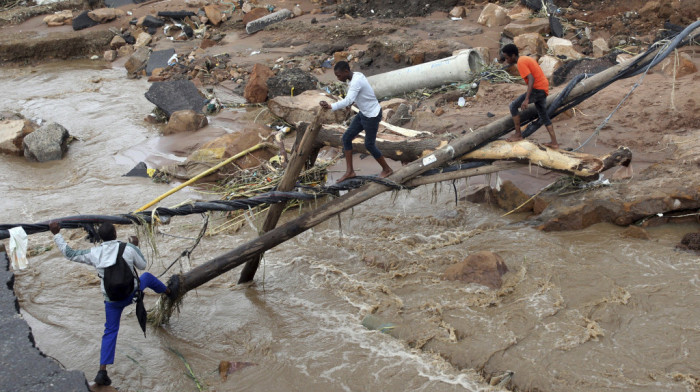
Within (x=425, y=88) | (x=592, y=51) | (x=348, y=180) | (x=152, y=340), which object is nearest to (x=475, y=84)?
(x=425, y=88)

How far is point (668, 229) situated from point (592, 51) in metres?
5.89

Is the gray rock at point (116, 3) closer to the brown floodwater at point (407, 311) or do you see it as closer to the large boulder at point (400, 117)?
the large boulder at point (400, 117)

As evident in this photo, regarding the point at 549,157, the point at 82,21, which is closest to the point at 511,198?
the point at 549,157

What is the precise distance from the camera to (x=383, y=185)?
5629mm

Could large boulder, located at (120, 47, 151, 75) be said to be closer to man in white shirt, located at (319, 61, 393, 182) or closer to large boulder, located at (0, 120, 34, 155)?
large boulder, located at (0, 120, 34, 155)

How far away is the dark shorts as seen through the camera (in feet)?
20.8

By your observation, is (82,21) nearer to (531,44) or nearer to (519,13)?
(519,13)

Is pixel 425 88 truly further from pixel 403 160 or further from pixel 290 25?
pixel 290 25

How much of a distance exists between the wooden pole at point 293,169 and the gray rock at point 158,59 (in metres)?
11.4

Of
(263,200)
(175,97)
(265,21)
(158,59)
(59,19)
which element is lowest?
(158,59)

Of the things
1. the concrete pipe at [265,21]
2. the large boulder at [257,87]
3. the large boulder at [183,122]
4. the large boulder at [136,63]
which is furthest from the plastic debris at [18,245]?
the concrete pipe at [265,21]

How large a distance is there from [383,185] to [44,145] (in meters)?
8.13

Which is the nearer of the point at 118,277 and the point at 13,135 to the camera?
the point at 118,277

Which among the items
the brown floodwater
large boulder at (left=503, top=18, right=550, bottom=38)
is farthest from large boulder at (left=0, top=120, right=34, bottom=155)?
large boulder at (left=503, top=18, right=550, bottom=38)
